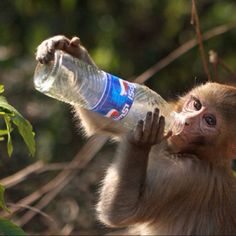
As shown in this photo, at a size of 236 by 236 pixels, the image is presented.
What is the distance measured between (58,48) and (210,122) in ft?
3.56

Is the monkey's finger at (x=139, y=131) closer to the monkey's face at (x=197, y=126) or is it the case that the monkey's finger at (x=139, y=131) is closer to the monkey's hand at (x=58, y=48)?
the monkey's face at (x=197, y=126)

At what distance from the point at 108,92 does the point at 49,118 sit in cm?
431

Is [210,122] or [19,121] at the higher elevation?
[210,122]

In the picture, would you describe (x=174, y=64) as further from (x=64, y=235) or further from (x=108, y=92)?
(x=108, y=92)

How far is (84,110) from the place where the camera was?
24.3 feet

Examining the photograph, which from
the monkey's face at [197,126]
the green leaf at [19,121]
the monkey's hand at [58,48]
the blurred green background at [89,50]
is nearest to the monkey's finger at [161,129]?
the monkey's face at [197,126]

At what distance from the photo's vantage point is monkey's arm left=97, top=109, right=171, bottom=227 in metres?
6.29

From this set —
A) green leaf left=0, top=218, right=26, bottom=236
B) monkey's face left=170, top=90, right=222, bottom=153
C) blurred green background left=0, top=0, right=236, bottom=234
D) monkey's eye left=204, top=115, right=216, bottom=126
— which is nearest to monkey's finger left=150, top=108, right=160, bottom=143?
monkey's face left=170, top=90, right=222, bottom=153

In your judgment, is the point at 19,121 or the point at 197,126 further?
the point at 197,126

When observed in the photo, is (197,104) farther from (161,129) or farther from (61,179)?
(61,179)

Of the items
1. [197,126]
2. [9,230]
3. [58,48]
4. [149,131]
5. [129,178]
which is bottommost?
[9,230]

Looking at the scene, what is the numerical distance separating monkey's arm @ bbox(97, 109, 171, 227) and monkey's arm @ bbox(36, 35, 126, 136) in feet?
1.79

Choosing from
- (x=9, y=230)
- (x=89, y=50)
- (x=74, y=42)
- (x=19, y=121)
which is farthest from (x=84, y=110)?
(x=89, y=50)

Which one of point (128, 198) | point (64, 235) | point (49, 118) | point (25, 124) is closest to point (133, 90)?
point (128, 198)
